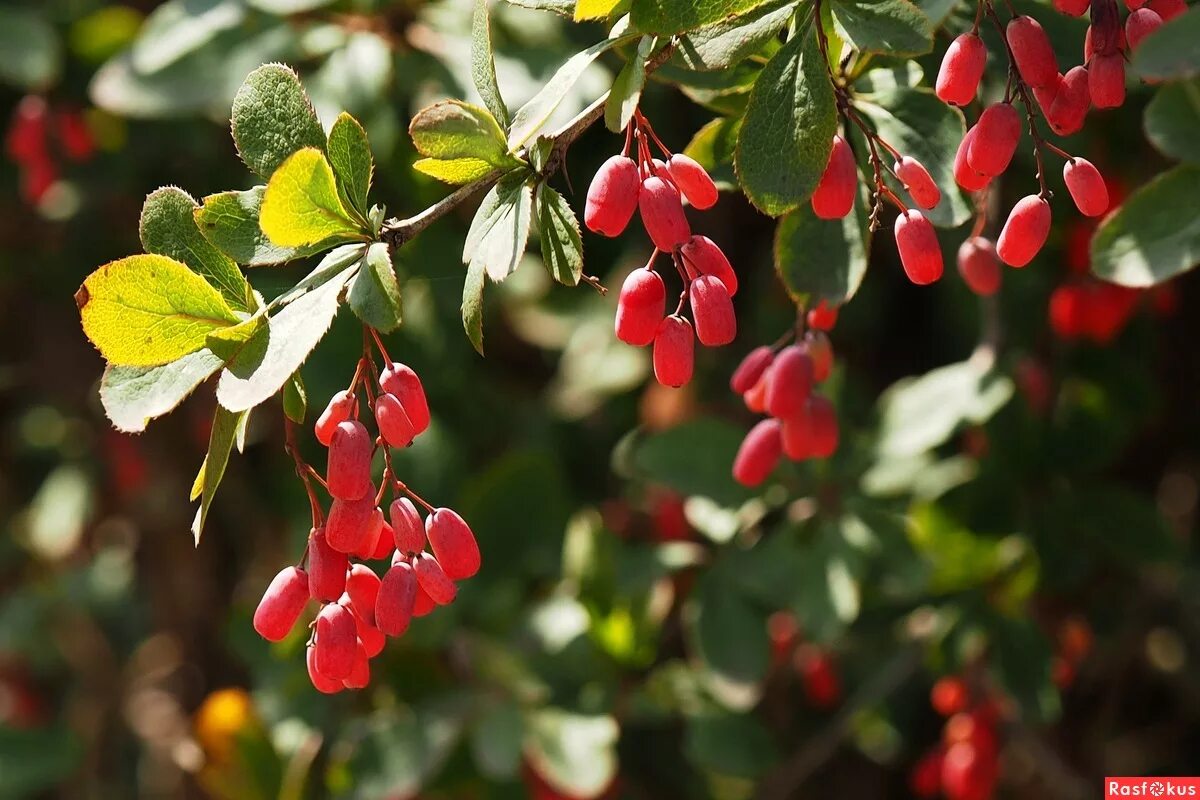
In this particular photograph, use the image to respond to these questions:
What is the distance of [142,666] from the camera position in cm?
→ 230

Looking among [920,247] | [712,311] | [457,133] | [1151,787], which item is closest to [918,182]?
[920,247]

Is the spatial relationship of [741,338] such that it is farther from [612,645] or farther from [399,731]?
[399,731]

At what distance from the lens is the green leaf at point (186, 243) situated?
0.70m

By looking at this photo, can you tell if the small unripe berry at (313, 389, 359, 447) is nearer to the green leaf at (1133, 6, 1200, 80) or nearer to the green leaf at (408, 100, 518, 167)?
the green leaf at (408, 100, 518, 167)

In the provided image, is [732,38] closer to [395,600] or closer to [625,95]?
[625,95]

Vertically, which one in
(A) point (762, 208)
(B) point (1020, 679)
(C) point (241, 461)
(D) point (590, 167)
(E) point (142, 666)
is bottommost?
(E) point (142, 666)

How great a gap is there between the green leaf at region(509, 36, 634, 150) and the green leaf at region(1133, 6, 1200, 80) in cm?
24

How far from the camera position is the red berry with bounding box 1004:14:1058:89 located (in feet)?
2.22

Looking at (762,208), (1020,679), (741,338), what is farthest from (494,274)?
(741,338)

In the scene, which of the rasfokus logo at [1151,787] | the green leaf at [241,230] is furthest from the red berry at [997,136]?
the rasfokus logo at [1151,787]

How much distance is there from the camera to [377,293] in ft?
2.12

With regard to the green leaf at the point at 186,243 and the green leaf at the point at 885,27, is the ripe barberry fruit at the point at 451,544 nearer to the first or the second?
the green leaf at the point at 186,243

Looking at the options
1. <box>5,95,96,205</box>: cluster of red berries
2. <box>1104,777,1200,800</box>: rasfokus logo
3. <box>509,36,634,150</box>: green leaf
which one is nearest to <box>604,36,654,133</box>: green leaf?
<box>509,36,634,150</box>: green leaf

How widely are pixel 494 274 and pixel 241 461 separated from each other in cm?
160
